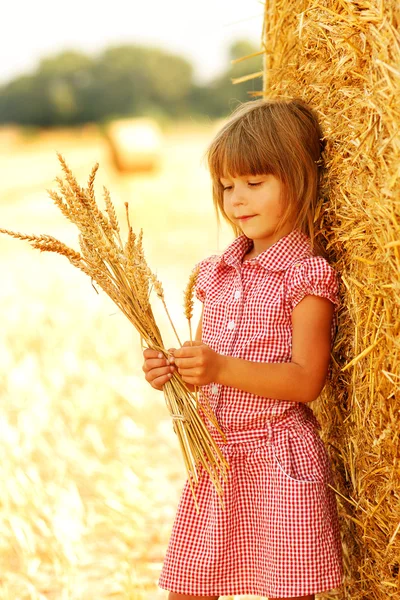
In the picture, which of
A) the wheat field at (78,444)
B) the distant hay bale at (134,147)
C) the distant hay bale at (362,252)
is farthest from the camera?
the distant hay bale at (134,147)

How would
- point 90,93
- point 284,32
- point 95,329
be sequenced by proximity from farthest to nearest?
point 90,93, point 95,329, point 284,32

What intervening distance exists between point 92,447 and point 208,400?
1768mm

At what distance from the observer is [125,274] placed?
6.56 ft

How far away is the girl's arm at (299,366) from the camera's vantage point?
197 cm

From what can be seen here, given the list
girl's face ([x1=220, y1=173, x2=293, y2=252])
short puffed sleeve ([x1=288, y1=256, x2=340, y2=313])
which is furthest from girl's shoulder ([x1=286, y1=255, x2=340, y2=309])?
girl's face ([x1=220, y1=173, x2=293, y2=252])

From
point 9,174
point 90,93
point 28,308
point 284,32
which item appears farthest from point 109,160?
point 90,93

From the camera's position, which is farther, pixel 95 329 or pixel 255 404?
pixel 95 329

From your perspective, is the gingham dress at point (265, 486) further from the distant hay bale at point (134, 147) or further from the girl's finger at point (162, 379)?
the distant hay bale at point (134, 147)

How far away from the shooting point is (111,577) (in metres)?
2.82

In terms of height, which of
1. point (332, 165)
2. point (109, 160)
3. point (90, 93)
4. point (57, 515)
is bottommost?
point (57, 515)

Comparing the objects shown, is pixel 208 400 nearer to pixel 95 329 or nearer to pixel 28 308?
pixel 95 329

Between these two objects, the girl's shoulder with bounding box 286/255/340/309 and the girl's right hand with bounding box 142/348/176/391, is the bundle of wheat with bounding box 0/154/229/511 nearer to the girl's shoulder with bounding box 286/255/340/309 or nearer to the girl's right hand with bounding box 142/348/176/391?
the girl's right hand with bounding box 142/348/176/391

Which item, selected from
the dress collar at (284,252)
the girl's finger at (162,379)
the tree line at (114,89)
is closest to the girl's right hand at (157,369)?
the girl's finger at (162,379)

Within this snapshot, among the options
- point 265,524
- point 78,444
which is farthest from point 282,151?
point 78,444
